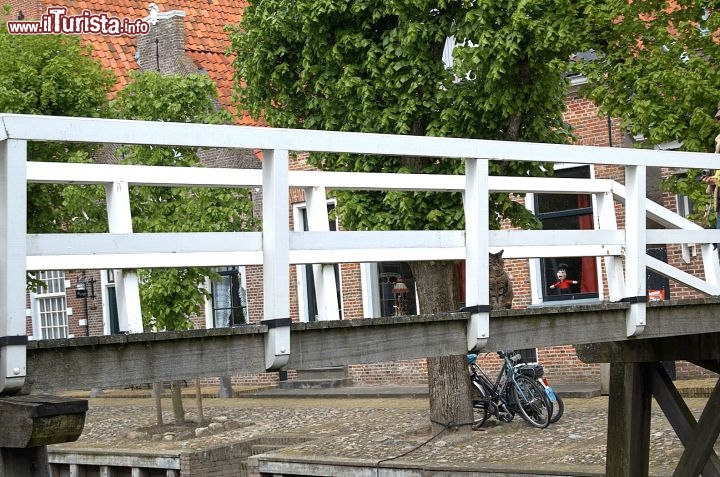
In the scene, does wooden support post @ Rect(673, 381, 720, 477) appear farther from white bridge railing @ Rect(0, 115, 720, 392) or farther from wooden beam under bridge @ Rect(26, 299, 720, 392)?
white bridge railing @ Rect(0, 115, 720, 392)

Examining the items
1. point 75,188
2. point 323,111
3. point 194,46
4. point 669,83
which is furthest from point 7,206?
point 194,46

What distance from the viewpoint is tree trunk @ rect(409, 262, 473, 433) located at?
49.8 ft

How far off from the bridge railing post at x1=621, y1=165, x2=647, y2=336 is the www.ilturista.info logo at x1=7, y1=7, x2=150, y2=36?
1481cm

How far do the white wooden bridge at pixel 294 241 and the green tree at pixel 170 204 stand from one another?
34.9 feet

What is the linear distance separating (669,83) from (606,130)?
7.89 m

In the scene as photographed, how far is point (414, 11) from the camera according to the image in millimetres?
13773

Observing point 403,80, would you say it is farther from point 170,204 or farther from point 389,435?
point 170,204

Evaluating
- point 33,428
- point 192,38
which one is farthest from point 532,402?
point 192,38

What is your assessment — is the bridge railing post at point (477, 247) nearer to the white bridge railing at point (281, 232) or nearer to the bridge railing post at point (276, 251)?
the white bridge railing at point (281, 232)

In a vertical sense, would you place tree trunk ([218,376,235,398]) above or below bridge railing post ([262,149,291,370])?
below

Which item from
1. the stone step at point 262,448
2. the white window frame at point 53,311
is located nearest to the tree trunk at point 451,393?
the stone step at point 262,448

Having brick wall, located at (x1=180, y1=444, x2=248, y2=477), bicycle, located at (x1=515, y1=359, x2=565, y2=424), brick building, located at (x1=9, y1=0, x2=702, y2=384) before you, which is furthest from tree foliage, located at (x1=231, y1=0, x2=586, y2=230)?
brick wall, located at (x1=180, y1=444, x2=248, y2=477)

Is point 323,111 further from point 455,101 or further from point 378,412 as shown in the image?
point 378,412

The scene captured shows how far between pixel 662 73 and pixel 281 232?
226 inches
